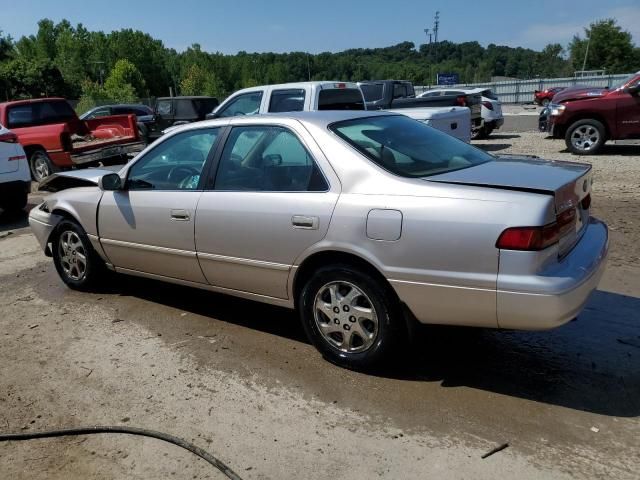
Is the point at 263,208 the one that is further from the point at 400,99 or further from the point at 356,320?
the point at 400,99

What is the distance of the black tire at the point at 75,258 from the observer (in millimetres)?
5195

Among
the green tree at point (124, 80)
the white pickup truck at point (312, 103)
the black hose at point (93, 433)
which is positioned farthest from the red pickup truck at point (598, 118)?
the green tree at point (124, 80)

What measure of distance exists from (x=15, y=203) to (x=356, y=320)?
8.19 metres

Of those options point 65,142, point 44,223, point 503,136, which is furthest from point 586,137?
point 65,142

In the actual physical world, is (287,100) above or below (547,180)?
above

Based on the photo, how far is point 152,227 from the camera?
4516 millimetres

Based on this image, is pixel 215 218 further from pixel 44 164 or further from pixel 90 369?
pixel 44 164

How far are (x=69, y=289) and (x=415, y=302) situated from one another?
3751 mm

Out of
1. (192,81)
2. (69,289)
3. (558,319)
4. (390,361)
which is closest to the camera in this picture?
(558,319)

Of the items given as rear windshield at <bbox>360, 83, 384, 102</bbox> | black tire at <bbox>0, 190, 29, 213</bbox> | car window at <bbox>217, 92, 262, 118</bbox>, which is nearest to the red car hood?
rear windshield at <bbox>360, 83, 384, 102</bbox>

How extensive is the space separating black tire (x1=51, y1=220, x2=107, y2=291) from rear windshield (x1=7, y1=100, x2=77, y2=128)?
8.69m

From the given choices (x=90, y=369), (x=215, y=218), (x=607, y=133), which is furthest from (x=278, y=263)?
(x=607, y=133)

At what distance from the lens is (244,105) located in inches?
385

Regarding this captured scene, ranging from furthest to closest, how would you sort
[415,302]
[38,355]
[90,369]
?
1. [38,355]
2. [90,369]
3. [415,302]
